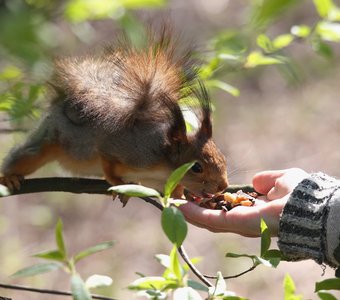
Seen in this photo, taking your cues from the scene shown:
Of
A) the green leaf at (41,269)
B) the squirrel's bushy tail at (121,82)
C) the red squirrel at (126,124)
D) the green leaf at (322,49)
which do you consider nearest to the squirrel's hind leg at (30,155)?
the red squirrel at (126,124)

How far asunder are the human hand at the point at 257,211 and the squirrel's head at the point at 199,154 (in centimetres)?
29

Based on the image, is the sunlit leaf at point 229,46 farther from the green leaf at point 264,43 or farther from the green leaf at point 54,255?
the green leaf at point 54,255

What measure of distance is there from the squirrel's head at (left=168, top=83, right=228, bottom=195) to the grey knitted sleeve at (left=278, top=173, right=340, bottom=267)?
0.68 metres

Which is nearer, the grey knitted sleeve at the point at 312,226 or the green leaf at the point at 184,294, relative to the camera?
the green leaf at the point at 184,294

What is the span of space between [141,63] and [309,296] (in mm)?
2011

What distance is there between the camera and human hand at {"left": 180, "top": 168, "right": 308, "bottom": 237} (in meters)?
1.65

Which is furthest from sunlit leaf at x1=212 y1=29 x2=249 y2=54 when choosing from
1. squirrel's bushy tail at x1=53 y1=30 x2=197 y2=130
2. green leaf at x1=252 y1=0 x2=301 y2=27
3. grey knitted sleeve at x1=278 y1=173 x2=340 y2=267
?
green leaf at x1=252 y1=0 x2=301 y2=27

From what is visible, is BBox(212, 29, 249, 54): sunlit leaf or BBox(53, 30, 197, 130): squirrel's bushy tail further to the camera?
BBox(53, 30, 197, 130): squirrel's bushy tail

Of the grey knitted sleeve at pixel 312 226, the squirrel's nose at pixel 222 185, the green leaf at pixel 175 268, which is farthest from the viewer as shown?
the squirrel's nose at pixel 222 185

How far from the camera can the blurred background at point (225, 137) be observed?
194cm

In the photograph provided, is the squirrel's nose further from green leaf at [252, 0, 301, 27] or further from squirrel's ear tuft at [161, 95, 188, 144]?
green leaf at [252, 0, 301, 27]

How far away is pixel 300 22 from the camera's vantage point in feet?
18.3

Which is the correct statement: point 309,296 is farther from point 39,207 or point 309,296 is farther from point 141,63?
point 141,63

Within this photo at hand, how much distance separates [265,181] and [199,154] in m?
0.39
